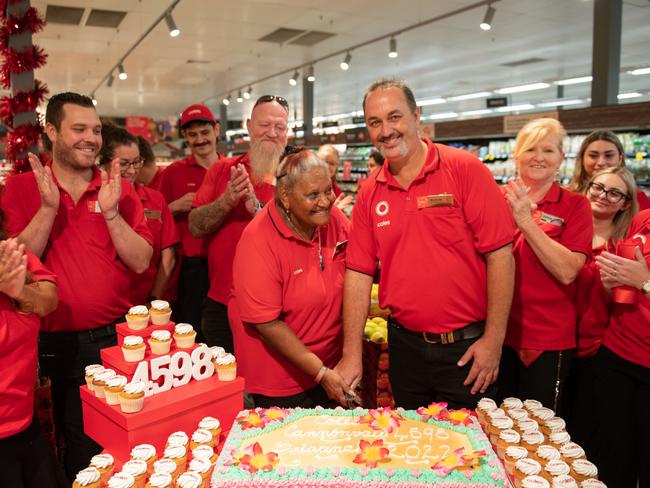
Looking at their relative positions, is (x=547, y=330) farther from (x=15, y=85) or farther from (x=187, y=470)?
(x=15, y=85)

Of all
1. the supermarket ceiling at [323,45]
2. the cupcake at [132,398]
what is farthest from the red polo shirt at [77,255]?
the supermarket ceiling at [323,45]

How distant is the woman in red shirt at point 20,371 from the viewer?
197 centimetres

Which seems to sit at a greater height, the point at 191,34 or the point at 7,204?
the point at 191,34

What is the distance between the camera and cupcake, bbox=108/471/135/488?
1.56 meters

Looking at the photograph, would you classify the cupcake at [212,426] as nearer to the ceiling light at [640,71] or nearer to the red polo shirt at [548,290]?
the red polo shirt at [548,290]

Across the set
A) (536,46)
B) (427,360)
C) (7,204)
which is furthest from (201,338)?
(536,46)

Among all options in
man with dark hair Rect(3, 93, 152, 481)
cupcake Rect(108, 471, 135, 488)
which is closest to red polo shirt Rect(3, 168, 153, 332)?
man with dark hair Rect(3, 93, 152, 481)

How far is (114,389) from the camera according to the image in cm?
180

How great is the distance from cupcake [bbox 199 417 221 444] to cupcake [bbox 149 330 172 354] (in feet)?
0.93

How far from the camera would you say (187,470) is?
1671 millimetres

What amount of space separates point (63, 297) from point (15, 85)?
68.9 inches

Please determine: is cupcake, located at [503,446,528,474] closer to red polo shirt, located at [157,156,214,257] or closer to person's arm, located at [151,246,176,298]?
person's arm, located at [151,246,176,298]

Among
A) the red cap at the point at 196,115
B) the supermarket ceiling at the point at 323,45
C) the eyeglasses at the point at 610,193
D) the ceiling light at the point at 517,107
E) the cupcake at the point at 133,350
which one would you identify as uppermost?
the supermarket ceiling at the point at 323,45

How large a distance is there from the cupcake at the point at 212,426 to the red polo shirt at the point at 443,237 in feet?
3.26
